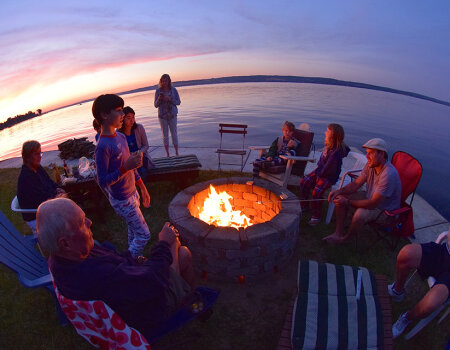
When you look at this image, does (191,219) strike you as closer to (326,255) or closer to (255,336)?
(255,336)

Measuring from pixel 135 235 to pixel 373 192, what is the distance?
139 inches

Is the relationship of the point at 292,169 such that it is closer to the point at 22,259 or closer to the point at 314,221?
the point at 314,221

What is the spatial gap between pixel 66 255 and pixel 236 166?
5844 millimetres

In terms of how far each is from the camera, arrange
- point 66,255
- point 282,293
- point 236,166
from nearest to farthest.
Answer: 1. point 66,255
2. point 282,293
3. point 236,166

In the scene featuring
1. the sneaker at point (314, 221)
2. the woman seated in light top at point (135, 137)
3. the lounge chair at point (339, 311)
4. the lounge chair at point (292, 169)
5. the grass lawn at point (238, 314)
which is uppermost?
the woman seated in light top at point (135, 137)

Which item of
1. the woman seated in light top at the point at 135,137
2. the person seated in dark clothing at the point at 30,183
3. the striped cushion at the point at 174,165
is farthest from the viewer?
the striped cushion at the point at 174,165

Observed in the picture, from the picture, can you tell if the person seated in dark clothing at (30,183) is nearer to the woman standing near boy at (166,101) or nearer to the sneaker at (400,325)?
the woman standing near boy at (166,101)

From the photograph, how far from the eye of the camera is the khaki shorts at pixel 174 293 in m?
2.04

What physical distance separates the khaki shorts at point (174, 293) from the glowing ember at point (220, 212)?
1750 millimetres

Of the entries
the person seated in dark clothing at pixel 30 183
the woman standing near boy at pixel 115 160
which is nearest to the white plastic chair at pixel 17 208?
the person seated in dark clothing at pixel 30 183

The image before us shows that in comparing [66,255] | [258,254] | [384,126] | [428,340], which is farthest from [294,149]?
[384,126]

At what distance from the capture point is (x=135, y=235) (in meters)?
3.13

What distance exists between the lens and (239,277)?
131 inches

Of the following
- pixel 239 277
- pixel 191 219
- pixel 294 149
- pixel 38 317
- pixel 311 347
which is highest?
pixel 294 149
